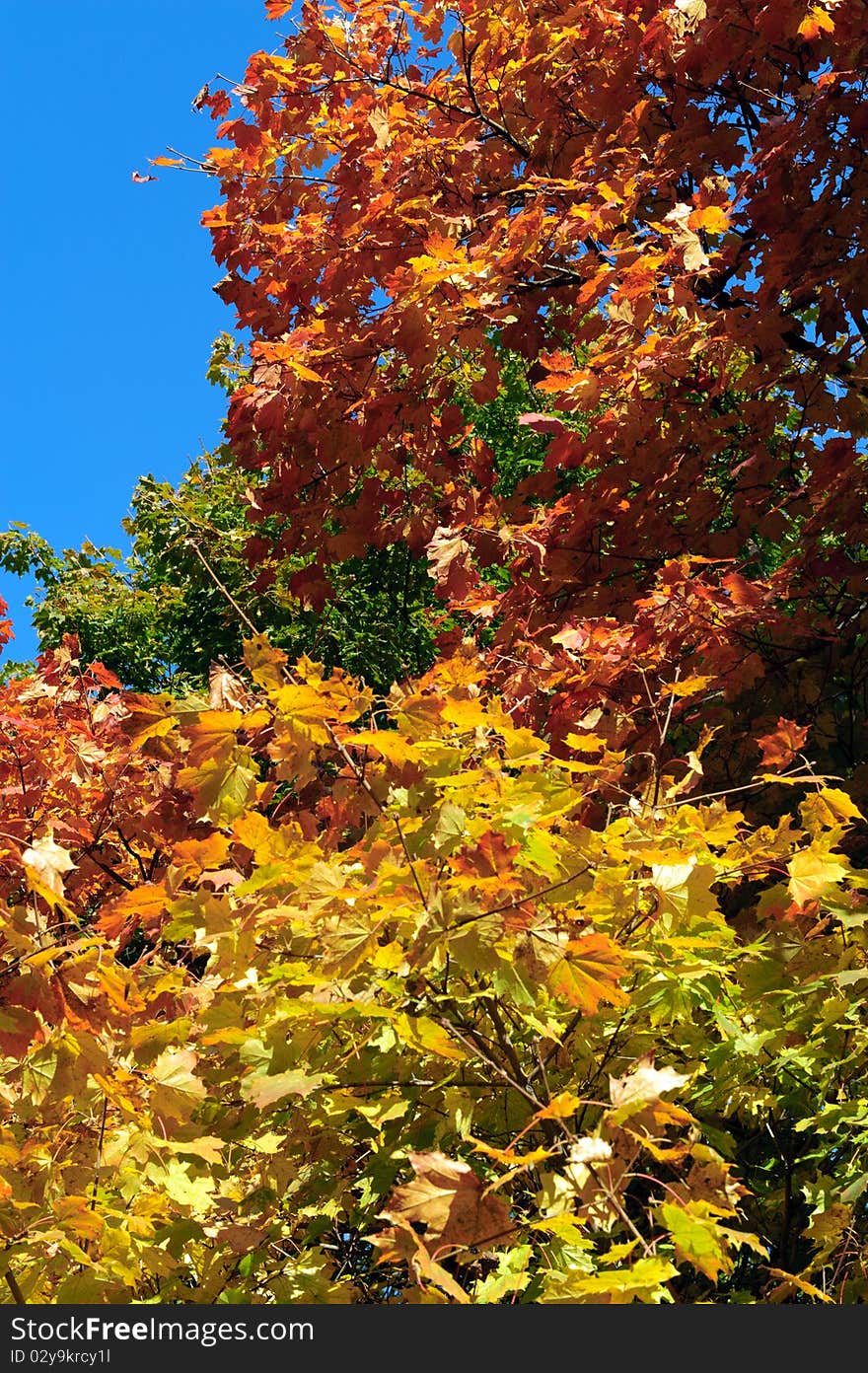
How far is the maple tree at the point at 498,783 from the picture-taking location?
2.78 meters

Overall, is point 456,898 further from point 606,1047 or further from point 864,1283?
point 864,1283

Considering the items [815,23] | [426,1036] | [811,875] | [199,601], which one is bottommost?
[426,1036]

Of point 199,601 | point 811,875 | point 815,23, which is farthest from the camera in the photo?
point 199,601

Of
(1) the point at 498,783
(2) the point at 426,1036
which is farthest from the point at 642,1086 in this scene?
(1) the point at 498,783

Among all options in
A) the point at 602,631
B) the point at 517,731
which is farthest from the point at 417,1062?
the point at 602,631

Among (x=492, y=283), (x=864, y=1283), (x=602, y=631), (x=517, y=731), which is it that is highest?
(x=492, y=283)

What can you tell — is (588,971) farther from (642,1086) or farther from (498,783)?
(498,783)

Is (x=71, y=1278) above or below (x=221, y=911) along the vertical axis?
below

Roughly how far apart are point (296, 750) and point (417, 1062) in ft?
2.62

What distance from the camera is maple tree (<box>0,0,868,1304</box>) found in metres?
2.78

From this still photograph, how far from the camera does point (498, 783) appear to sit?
3043mm

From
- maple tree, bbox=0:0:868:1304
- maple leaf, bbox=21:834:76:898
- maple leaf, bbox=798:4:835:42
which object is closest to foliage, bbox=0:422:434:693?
maple tree, bbox=0:0:868:1304

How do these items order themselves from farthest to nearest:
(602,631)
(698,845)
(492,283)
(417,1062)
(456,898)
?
1. (492,283)
2. (602,631)
3. (698,845)
4. (417,1062)
5. (456,898)

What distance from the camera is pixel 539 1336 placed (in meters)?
2.43
